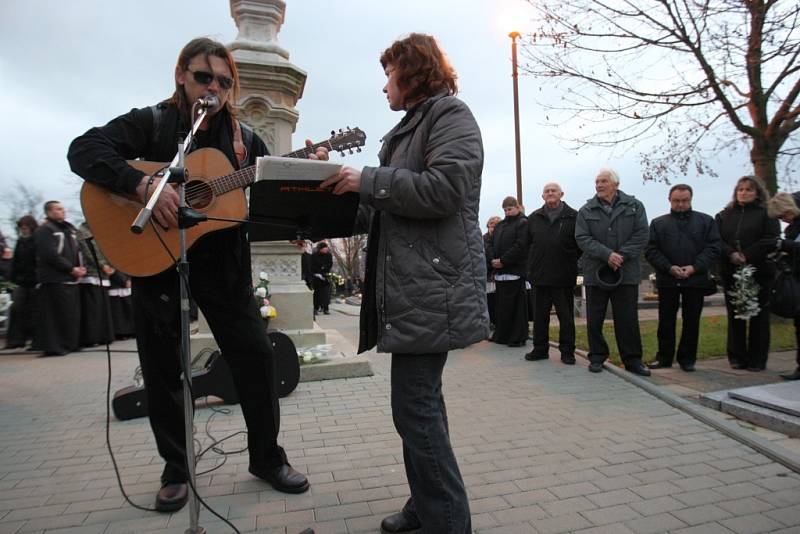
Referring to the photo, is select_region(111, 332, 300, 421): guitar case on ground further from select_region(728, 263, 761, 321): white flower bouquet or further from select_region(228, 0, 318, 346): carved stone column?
select_region(728, 263, 761, 321): white flower bouquet

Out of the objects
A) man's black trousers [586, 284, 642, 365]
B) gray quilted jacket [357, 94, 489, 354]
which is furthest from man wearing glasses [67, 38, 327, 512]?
man's black trousers [586, 284, 642, 365]

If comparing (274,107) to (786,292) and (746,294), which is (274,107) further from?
(786,292)

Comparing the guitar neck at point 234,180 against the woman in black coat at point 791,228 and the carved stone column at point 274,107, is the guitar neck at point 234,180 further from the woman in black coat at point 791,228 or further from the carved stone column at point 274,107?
the woman in black coat at point 791,228

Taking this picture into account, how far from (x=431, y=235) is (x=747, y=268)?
516 centimetres

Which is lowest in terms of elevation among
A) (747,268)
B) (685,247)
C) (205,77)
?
(747,268)

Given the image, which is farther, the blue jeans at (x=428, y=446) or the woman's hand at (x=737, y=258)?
the woman's hand at (x=737, y=258)

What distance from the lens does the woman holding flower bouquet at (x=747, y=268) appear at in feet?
18.2

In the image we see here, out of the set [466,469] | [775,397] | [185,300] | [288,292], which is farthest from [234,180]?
[775,397]

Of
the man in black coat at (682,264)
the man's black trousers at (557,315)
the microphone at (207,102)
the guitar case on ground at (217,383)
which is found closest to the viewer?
the microphone at (207,102)

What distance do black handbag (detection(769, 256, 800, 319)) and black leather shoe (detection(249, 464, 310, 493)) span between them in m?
4.81

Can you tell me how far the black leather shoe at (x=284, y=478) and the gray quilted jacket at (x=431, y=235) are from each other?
1259 millimetres

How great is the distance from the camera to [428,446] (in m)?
1.99

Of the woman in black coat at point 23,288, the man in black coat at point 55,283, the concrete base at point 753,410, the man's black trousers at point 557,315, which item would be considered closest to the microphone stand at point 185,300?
the concrete base at point 753,410

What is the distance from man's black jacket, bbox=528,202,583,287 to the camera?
21.1 ft
